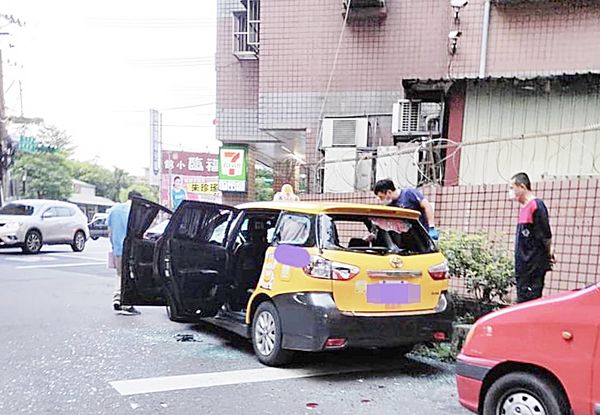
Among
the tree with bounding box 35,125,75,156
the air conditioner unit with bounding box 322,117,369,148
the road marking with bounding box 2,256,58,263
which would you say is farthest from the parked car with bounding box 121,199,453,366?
the tree with bounding box 35,125,75,156

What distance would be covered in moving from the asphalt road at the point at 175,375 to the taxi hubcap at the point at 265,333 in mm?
177

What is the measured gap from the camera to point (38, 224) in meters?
13.5

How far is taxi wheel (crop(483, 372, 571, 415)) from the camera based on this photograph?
2.56 metres

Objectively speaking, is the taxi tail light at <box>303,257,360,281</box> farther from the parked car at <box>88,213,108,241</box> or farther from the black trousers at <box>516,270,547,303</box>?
the parked car at <box>88,213,108,241</box>

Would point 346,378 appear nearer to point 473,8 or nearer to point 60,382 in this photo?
point 60,382

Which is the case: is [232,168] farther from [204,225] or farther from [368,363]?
[368,363]

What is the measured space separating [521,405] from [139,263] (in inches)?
163

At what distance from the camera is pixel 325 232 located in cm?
408

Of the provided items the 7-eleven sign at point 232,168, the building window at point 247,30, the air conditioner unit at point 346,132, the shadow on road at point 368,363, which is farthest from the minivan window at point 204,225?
the 7-eleven sign at point 232,168

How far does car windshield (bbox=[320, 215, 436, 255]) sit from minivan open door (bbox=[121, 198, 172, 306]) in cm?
220

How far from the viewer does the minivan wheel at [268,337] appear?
13.8ft

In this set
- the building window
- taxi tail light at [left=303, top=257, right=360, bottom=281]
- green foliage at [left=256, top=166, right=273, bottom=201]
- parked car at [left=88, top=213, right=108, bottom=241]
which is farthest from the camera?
parked car at [left=88, top=213, right=108, bottom=241]

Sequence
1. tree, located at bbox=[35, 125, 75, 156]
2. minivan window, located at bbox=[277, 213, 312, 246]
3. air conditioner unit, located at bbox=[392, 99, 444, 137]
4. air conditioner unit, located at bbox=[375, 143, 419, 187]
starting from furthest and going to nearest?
1. tree, located at bbox=[35, 125, 75, 156]
2. air conditioner unit, located at bbox=[392, 99, 444, 137]
3. air conditioner unit, located at bbox=[375, 143, 419, 187]
4. minivan window, located at bbox=[277, 213, 312, 246]

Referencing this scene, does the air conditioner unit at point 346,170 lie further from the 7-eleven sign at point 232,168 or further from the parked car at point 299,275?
the parked car at point 299,275
